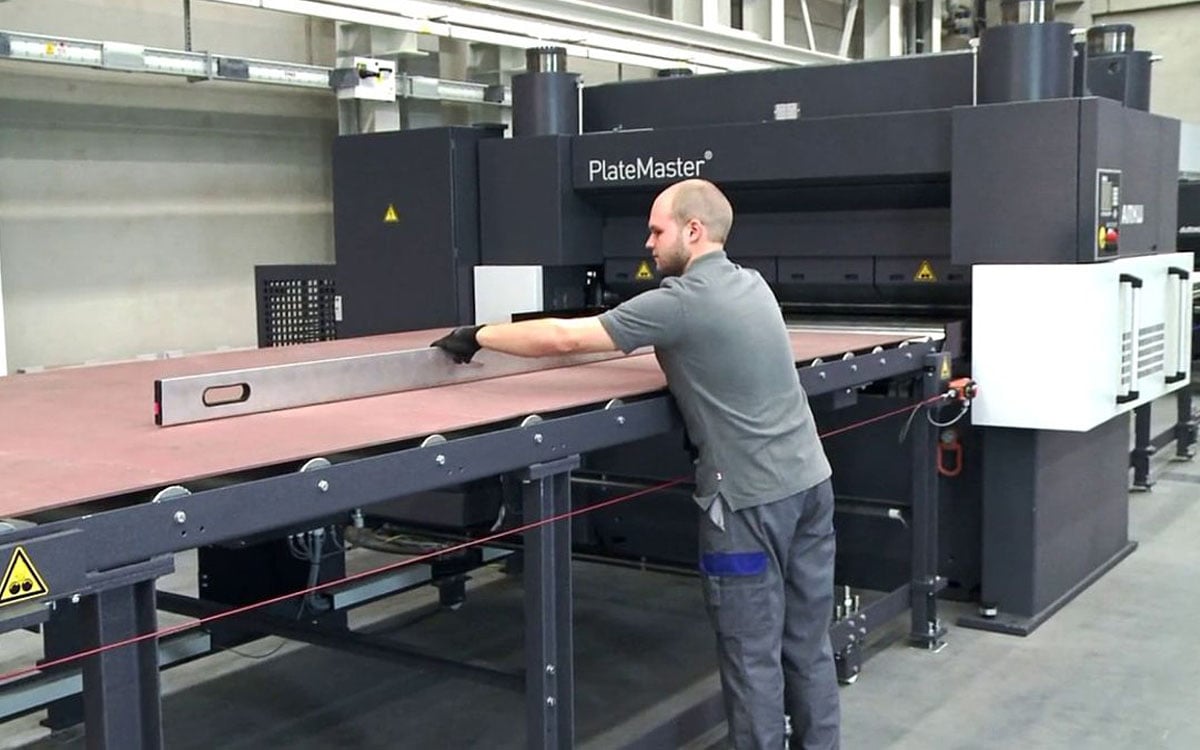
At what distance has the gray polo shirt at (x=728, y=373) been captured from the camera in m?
2.39

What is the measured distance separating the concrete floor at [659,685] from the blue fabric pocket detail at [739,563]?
2.27ft

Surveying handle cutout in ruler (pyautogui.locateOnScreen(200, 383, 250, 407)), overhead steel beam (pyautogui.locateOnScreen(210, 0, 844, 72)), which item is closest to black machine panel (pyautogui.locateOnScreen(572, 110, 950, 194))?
overhead steel beam (pyautogui.locateOnScreen(210, 0, 844, 72))

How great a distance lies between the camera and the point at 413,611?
13.5ft

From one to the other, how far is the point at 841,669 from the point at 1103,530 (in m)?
1.49

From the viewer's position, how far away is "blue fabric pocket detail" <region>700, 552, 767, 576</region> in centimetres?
247

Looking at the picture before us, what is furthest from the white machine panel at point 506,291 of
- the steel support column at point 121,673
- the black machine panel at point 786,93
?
the steel support column at point 121,673

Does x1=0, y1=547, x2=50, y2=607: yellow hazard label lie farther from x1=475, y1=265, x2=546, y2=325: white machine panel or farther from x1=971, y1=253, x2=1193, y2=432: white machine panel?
x1=971, y1=253, x2=1193, y2=432: white machine panel

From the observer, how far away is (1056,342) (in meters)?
3.54

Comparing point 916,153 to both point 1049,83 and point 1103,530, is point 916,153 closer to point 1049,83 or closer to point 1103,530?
point 1049,83

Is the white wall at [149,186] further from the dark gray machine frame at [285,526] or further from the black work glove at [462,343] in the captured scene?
the black work glove at [462,343]

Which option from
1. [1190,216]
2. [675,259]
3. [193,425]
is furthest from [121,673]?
[1190,216]

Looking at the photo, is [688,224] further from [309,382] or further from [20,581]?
[20,581]

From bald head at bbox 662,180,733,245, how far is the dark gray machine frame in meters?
0.36

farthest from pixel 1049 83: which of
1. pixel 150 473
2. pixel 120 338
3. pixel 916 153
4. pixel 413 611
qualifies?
pixel 120 338
